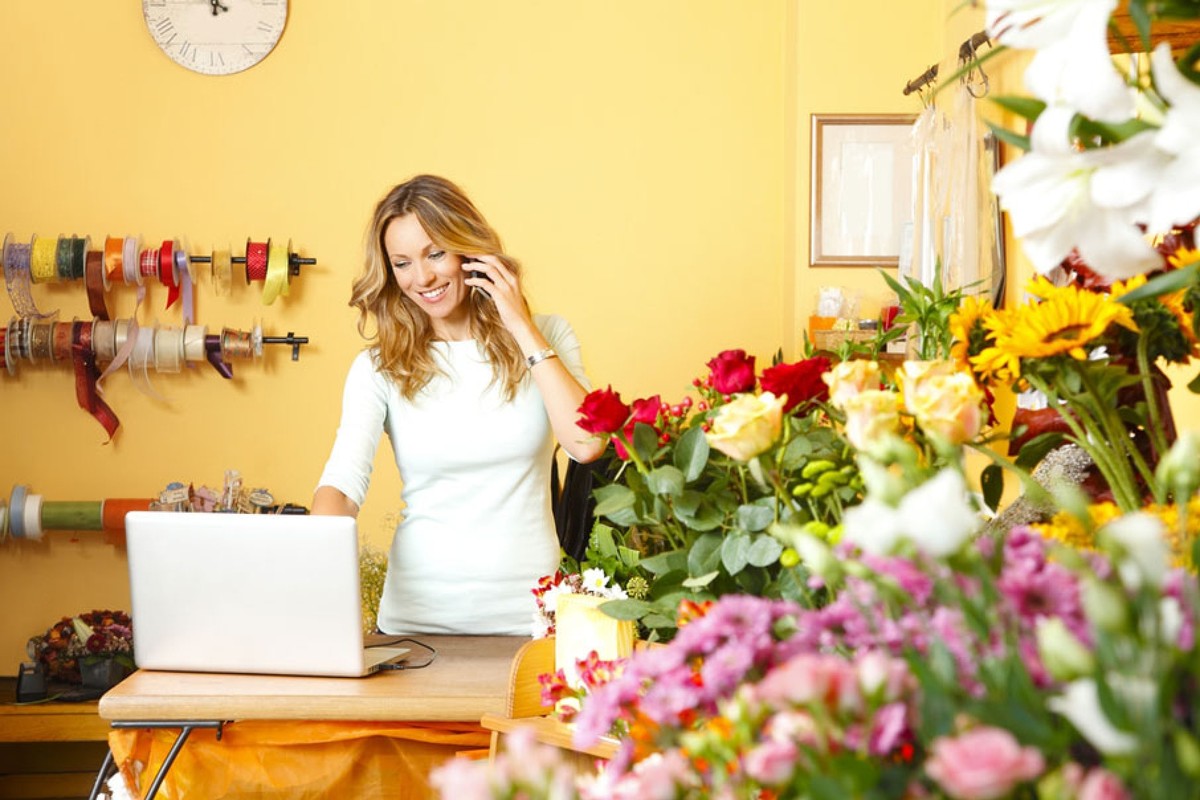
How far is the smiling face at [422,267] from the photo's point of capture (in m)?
2.42

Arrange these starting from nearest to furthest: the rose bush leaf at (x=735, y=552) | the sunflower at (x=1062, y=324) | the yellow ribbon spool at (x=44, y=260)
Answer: the sunflower at (x=1062, y=324) → the rose bush leaf at (x=735, y=552) → the yellow ribbon spool at (x=44, y=260)

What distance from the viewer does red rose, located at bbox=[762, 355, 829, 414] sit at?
→ 1.13 m

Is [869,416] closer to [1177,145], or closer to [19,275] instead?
[1177,145]

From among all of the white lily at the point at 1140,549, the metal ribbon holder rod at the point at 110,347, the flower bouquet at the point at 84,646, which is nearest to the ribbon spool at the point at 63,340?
→ the metal ribbon holder rod at the point at 110,347

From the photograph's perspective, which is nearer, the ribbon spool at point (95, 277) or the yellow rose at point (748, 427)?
the yellow rose at point (748, 427)

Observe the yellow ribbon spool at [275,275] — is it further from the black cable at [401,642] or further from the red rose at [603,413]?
the red rose at [603,413]

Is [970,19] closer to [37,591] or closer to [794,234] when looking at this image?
[794,234]

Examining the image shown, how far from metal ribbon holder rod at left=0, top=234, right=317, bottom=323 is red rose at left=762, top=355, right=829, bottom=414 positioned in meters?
3.09

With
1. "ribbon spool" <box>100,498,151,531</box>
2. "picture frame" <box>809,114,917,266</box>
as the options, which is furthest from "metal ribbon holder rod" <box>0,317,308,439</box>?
"picture frame" <box>809,114,917,266</box>

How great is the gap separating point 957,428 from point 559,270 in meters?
3.39

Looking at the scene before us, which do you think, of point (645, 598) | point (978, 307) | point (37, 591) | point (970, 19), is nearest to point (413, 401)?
point (645, 598)

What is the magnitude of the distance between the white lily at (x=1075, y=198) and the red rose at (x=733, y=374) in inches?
20.6

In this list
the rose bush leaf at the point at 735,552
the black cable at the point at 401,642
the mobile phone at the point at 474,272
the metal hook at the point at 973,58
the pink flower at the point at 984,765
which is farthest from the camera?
the metal hook at the point at 973,58

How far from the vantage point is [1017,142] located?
0.70 metres
